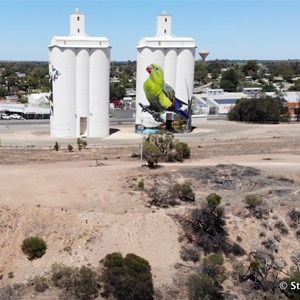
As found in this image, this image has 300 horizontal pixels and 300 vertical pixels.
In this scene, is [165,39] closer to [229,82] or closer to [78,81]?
[78,81]

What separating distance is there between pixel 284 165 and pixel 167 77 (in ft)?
64.9

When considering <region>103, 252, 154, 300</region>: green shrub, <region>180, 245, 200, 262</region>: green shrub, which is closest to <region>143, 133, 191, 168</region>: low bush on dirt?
<region>180, 245, 200, 262</region>: green shrub

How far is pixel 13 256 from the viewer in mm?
22297

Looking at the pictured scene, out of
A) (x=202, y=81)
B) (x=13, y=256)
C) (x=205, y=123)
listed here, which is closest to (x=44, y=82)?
(x=202, y=81)

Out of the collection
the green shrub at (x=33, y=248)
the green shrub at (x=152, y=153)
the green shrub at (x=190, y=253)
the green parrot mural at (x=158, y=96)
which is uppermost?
the green parrot mural at (x=158, y=96)

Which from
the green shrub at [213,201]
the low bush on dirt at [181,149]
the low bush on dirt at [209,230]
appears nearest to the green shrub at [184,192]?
the low bush on dirt at [209,230]

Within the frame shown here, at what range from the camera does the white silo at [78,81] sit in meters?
48.1

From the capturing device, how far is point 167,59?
168ft

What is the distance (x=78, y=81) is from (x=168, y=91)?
999 cm

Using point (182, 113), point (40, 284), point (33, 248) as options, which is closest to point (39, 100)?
point (182, 113)

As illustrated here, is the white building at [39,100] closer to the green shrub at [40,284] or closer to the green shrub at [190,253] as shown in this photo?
the green shrub at [190,253]

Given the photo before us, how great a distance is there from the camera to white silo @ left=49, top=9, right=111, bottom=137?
4806 cm

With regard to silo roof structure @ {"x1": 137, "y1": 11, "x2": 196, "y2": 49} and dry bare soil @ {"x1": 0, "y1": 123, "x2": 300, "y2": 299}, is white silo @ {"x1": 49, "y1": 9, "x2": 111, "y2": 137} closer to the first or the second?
silo roof structure @ {"x1": 137, "y1": 11, "x2": 196, "y2": 49}

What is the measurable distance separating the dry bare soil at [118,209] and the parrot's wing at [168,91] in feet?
50.2
